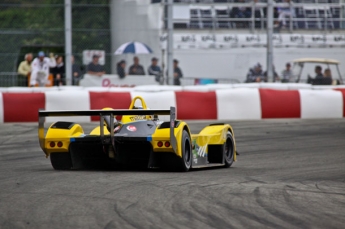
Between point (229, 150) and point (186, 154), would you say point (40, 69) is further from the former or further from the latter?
point (186, 154)

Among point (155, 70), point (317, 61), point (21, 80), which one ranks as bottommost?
point (21, 80)

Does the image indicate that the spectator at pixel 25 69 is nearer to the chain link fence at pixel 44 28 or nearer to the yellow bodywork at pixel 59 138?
the chain link fence at pixel 44 28

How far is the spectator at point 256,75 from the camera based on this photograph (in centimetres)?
1848

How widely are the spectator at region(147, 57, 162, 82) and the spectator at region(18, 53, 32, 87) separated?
269cm

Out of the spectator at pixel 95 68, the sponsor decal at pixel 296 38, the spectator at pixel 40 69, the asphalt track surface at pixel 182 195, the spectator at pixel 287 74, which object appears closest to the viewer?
the asphalt track surface at pixel 182 195

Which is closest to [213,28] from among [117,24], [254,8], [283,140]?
[254,8]

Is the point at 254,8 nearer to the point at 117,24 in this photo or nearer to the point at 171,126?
the point at 117,24

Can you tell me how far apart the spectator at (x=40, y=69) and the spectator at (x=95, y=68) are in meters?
0.79

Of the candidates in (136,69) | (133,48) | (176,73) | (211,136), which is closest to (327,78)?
(176,73)

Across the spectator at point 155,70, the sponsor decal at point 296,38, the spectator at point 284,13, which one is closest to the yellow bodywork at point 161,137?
the spectator at point 155,70

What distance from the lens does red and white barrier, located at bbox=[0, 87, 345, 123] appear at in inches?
645

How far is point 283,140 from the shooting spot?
42.9ft

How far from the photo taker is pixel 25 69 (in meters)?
18.2

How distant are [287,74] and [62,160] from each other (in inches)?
459
